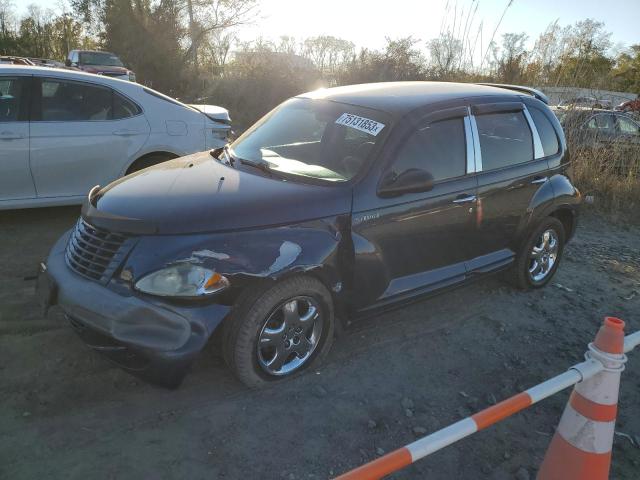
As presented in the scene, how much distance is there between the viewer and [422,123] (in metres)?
3.67

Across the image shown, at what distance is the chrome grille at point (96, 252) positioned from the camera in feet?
9.63

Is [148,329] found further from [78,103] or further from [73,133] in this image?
[78,103]

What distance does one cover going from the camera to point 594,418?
2.31 metres

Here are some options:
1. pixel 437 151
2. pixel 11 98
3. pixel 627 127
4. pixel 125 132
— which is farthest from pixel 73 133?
pixel 627 127

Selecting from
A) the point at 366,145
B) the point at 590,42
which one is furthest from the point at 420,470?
the point at 590,42

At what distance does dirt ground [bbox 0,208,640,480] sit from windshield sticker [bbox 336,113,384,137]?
1298 mm

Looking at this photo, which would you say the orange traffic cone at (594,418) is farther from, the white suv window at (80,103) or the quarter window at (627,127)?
the quarter window at (627,127)

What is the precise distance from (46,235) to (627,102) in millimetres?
14441

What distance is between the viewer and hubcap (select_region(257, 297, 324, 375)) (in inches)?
121

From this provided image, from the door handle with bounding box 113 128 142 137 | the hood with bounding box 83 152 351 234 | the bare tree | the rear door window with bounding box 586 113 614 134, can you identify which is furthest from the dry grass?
the door handle with bounding box 113 128 142 137

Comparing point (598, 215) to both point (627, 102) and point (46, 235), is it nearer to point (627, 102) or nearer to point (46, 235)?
point (46, 235)

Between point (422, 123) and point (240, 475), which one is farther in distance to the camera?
point (422, 123)

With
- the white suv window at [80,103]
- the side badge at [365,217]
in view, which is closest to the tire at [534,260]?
the side badge at [365,217]

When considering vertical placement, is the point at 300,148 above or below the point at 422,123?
below
